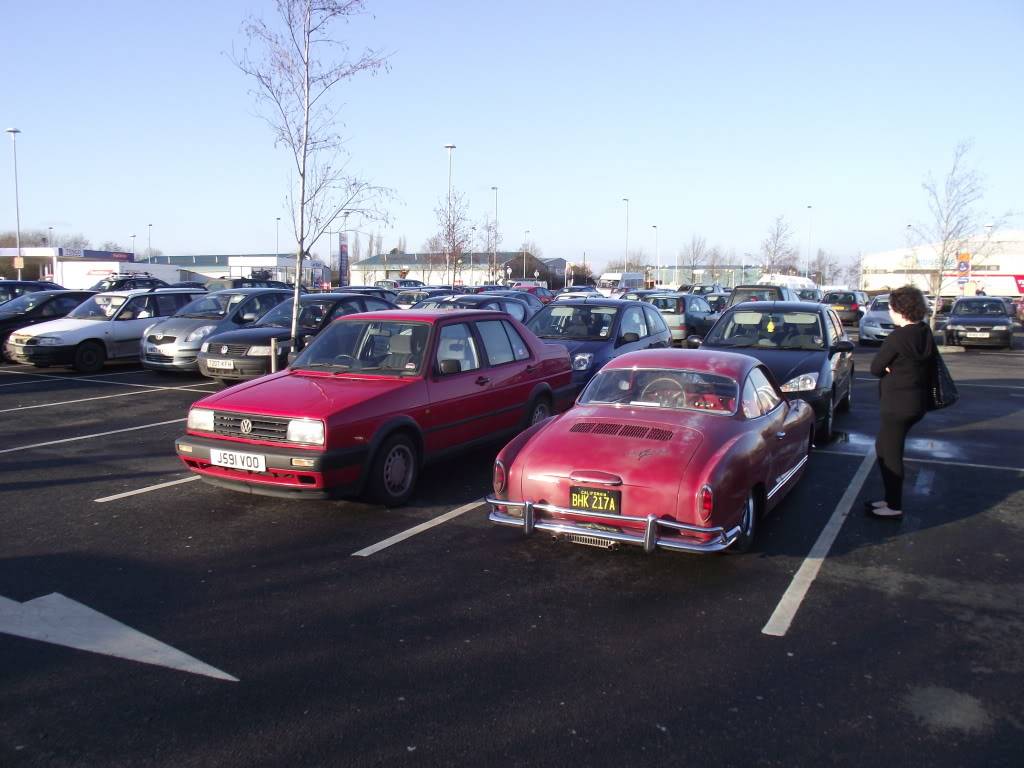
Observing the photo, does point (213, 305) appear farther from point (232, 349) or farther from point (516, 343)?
point (516, 343)

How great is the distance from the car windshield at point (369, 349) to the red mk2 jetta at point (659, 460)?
1.74m

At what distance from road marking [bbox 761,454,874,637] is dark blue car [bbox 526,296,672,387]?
462 centimetres

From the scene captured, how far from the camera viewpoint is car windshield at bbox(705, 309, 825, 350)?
10.8 meters

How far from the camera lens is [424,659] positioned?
420 cm

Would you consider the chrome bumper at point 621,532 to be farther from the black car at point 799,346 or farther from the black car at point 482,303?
the black car at point 482,303

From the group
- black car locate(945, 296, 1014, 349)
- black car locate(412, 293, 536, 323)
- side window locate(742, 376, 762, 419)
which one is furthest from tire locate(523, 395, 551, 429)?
Result: black car locate(945, 296, 1014, 349)

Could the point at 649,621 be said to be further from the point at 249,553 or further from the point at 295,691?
the point at 249,553

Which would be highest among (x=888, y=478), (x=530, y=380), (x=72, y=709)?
(x=530, y=380)

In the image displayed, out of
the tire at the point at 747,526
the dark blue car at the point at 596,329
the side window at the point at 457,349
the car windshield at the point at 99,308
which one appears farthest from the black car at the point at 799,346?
the car windshield at the point at 99,308

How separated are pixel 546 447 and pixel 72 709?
3295mm

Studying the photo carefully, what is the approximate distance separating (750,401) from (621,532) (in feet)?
6.19

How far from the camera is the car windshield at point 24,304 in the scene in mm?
17906

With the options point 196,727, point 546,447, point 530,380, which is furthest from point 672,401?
point 196,727

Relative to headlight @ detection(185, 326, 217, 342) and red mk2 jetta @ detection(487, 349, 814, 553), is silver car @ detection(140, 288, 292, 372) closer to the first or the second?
headlight @ detection(185, 326, 217, 342)
